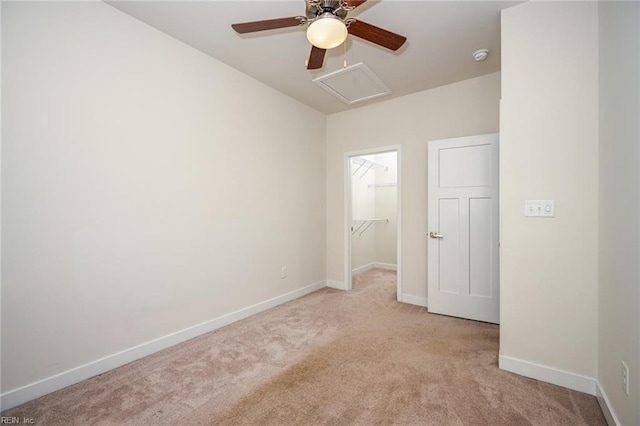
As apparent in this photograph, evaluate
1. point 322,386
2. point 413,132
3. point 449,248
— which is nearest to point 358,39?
point 413,132

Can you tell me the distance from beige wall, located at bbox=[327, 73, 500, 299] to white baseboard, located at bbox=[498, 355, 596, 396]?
1438 mm

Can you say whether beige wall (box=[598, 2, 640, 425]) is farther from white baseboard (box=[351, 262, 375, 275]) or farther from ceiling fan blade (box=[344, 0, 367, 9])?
white baseboard (box=[351, 262, 375, 275])

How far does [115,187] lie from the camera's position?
2.07m

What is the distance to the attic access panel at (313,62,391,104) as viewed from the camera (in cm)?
290

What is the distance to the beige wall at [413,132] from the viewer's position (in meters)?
3.14

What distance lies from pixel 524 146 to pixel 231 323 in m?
3.02

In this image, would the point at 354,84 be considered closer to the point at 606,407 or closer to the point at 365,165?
the point at 365,165

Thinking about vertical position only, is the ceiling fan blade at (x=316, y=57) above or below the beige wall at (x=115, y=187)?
above

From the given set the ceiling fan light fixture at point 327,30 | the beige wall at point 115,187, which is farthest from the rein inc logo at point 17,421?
the ceiling fan light fixture at point 327,30

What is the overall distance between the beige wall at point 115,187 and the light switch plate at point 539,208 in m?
2.53

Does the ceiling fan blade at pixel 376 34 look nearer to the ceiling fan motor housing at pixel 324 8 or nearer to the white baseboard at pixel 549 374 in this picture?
the ceiling fan motor housing at pixel 324 8

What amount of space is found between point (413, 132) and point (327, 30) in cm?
235

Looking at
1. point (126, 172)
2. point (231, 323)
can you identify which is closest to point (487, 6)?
point (126, 172)

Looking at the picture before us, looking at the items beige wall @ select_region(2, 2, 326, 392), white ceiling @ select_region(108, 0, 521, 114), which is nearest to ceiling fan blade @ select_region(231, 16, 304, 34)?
white ceiling @ select_region(108, 0, 521, 114)
